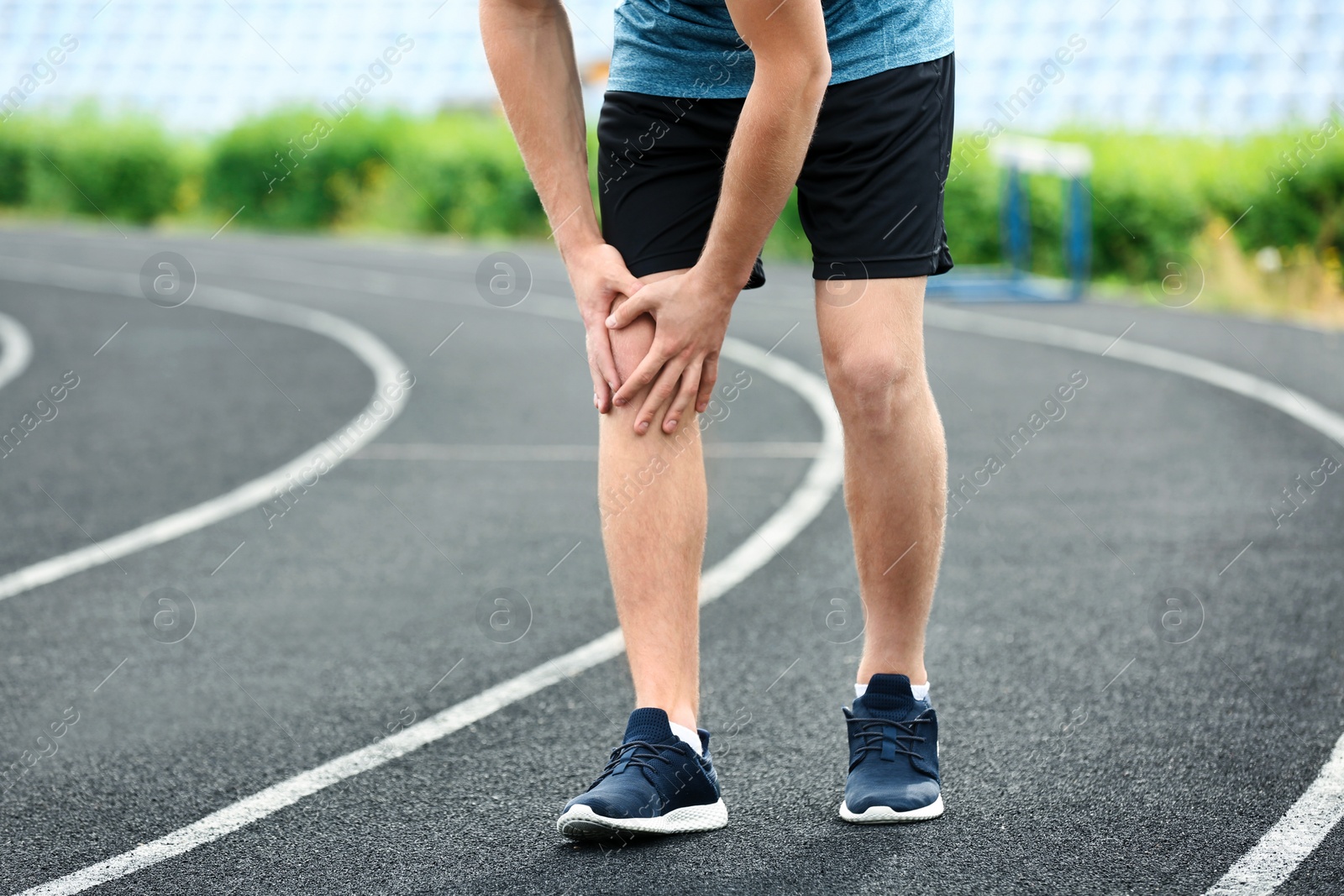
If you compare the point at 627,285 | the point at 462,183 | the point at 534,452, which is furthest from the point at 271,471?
the point at 462,183

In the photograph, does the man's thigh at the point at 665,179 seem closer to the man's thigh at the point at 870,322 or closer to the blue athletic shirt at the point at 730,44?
the blue athletic shirt at the point at 730,44

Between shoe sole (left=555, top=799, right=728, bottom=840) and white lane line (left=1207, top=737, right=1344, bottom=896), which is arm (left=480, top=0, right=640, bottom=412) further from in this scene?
white lane line (left=1207, top=737, right=1344, bottom=896)

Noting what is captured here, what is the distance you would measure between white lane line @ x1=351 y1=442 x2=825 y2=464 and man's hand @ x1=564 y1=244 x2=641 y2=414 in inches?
174

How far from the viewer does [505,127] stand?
107 feet

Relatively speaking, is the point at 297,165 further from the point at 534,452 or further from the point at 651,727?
the point at 651,727

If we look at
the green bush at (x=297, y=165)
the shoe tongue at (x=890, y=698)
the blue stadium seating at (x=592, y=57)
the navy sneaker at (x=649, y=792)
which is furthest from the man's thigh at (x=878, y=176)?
the green bush at (x=297, y=165)

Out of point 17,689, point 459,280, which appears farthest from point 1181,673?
point 459,280

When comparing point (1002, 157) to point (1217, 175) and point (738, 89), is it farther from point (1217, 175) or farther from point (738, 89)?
point (738, 89)

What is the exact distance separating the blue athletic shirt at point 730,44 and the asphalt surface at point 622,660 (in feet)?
4.60

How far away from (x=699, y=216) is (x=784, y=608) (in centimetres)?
203

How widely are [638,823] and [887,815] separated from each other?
0.48 metres

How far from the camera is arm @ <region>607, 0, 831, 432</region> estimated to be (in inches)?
95.0

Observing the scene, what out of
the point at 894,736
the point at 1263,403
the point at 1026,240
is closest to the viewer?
the point at 894,736

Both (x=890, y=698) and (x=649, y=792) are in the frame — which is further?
(x=890, y=698)
